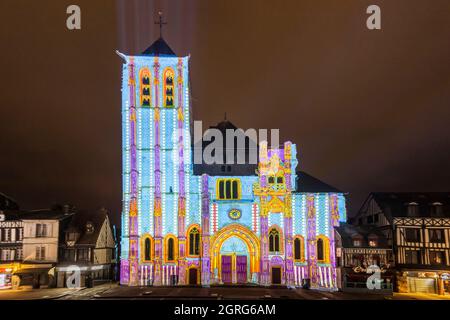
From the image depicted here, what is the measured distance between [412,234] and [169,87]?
28.1 meters

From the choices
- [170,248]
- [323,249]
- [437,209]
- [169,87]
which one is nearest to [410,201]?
[437,209]

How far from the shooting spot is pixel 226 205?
4806 centimetres

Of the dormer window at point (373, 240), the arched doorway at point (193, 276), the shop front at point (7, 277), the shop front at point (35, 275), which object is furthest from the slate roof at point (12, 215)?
the dormer window at point (373, 240)

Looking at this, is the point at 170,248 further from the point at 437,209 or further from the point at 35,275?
the point at 437,209

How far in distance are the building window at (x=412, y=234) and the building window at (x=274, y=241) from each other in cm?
1219

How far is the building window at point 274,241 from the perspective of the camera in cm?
4750

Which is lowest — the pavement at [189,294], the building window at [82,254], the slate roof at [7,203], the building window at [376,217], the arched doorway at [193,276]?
the pavement at [189,294]

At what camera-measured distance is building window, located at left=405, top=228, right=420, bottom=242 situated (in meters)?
44.2

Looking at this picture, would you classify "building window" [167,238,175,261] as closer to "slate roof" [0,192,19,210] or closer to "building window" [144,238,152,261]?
"building window" [144,238,152,261]

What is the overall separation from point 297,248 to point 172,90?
68.0 ft

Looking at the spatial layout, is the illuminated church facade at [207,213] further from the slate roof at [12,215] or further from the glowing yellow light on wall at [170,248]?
the slate roof at [12,215]
